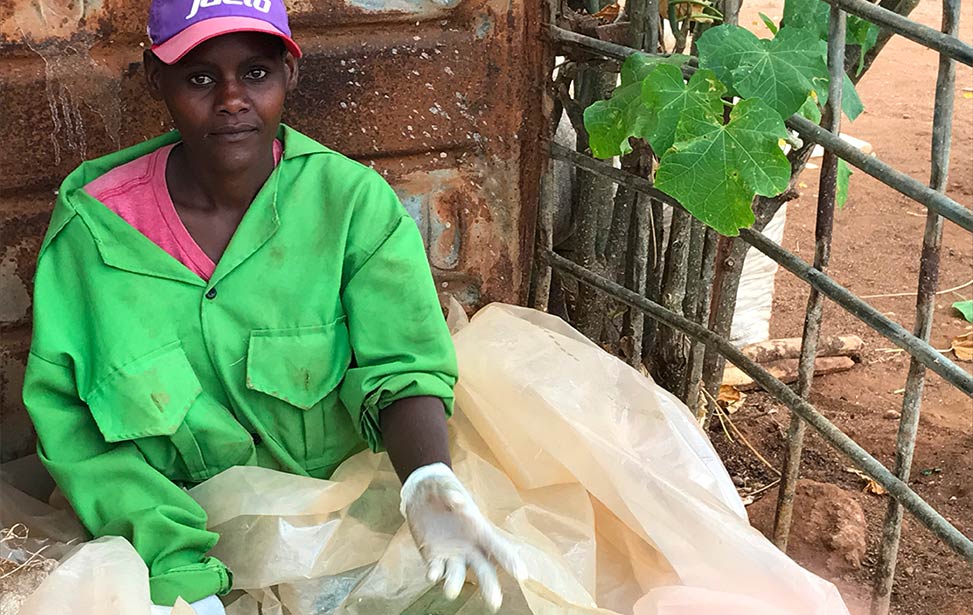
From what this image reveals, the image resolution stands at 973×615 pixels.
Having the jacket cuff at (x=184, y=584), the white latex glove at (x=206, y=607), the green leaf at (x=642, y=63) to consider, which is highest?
the green leaf at (x=642, y=63)

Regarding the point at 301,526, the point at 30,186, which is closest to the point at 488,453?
the point at 301,526

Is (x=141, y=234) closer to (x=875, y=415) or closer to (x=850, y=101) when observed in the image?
(x=850, y=101)

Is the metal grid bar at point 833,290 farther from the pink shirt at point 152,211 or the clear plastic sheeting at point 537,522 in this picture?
the pink shirt at point 152,211

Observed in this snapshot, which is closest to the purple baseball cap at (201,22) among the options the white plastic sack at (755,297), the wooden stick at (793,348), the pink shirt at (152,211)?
the pink shirt at (152,211)

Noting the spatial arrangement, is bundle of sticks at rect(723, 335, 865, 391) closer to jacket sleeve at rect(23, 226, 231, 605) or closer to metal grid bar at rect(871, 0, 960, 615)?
metal grid bar at rect(871, 0, 960, 615)

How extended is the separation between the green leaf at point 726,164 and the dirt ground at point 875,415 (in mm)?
945

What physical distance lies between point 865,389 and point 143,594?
2.46 m

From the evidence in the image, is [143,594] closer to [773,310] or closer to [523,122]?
[523,122]

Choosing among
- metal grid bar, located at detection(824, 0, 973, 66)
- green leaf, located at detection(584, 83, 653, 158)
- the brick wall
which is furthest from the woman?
metal grid bar, located at detection(824, 0, 973, 66)

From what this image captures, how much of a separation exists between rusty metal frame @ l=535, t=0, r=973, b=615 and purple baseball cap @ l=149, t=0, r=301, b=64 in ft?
2.56

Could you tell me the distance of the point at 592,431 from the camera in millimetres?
1949

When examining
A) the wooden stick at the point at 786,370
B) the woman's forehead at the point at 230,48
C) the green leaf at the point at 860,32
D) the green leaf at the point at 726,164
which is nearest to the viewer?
the woman's forehead at the point at 230,48

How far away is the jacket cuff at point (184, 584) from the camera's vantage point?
1668 mm

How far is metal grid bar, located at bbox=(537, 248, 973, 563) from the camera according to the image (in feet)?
6.05
